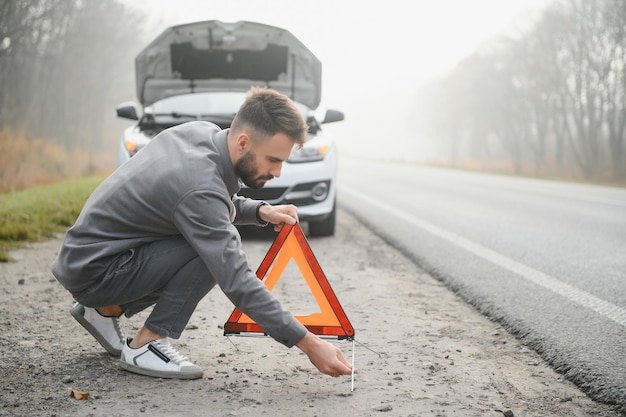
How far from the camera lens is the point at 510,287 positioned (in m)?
4.80

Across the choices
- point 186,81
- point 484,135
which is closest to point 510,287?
point 186,81

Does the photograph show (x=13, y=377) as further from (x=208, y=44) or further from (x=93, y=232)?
(x=208, y=44)

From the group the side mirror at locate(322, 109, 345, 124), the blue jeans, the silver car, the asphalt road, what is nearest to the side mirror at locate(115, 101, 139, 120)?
the silver car

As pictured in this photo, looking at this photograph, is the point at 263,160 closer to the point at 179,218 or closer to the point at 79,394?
the point at 179,218

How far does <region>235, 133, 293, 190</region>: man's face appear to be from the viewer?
8.93 ft

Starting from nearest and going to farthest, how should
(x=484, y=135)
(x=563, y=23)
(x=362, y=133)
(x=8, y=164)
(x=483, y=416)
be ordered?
(x=483, y=416), (x=8, y=164), (x=563, y=23), (x=484, y=135), (x=362, y=133)

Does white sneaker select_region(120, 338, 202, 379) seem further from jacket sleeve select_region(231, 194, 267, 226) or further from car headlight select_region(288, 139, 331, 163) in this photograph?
car headlight select_region(288, 139, 331, 163)

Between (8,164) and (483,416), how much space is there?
666 inches

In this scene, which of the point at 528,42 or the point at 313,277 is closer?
the point at 313,277

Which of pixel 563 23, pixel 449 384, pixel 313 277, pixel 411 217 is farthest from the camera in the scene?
pixel 563 23

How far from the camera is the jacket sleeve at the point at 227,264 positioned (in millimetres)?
2592

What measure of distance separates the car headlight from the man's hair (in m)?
4.09

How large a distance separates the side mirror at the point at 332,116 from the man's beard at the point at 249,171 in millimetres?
4946

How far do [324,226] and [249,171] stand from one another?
15.1ft
